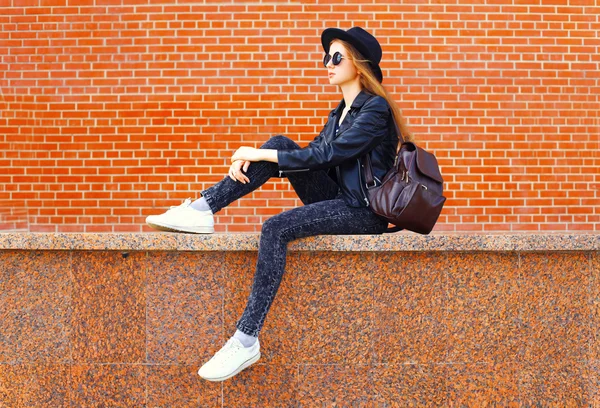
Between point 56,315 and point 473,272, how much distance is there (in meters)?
1.99

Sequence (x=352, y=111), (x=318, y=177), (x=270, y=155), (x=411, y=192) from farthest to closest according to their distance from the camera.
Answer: (x=318, y=177) → (x=352, y=111) → (x=270, y=155) → (x=411, y=192)

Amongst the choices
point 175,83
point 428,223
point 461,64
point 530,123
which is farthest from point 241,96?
point 428,223

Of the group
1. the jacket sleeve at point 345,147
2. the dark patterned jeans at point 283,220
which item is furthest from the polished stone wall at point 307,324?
the jacket sleeve at point 345,147

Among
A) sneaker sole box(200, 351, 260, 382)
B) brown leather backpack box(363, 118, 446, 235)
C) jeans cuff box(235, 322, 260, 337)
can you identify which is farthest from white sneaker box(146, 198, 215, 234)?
brown leather backpack box(363, 118, 446, 235)

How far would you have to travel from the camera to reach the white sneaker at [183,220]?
128 inches

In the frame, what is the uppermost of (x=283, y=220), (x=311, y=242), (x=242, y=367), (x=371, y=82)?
(x=371, y=82)

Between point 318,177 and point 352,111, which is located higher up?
point 352,111

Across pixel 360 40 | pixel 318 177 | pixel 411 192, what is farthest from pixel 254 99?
pixel 411 192

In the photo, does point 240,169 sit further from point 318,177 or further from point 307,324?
point 307,324

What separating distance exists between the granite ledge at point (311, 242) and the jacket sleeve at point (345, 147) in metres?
0.35

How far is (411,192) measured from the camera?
3.10m

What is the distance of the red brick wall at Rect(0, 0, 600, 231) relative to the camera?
5344 mm

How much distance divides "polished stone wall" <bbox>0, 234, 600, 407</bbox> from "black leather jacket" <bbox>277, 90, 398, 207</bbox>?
0.30m

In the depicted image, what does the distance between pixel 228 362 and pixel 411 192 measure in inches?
42.5
